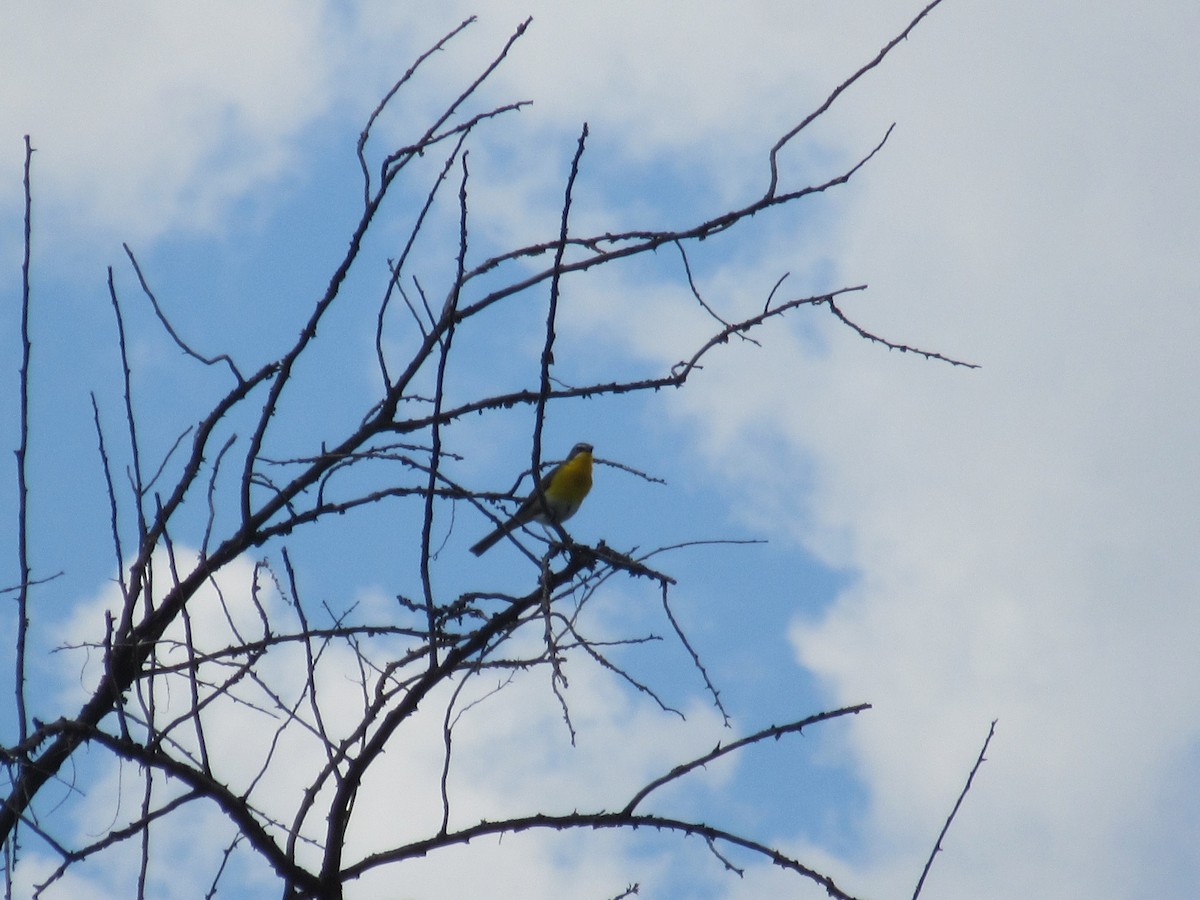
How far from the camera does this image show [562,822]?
3.49 m

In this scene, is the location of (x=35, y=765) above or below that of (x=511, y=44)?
below

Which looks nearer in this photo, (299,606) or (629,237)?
(299,606)

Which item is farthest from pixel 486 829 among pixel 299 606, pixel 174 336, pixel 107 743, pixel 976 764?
pixel 174 336

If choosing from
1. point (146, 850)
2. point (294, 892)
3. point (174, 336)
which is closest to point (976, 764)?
point (294, 892)

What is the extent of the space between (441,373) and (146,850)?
1.30 meters

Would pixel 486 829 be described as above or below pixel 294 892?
above

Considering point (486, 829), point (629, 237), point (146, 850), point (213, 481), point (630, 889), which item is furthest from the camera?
point (629, 237)

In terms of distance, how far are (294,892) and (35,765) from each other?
2.67 ft

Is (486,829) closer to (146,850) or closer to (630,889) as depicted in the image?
(630,889)

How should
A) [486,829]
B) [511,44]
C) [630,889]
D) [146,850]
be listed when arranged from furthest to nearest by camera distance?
[511,44], [630,889], [486,829], [146,850]

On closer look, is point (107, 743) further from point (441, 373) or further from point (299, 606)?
point (441, 373)

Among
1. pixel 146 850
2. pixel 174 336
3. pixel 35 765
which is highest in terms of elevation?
pixel 174 336

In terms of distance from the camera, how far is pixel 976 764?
3193 millimetres

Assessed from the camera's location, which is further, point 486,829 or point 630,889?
point 630,889
